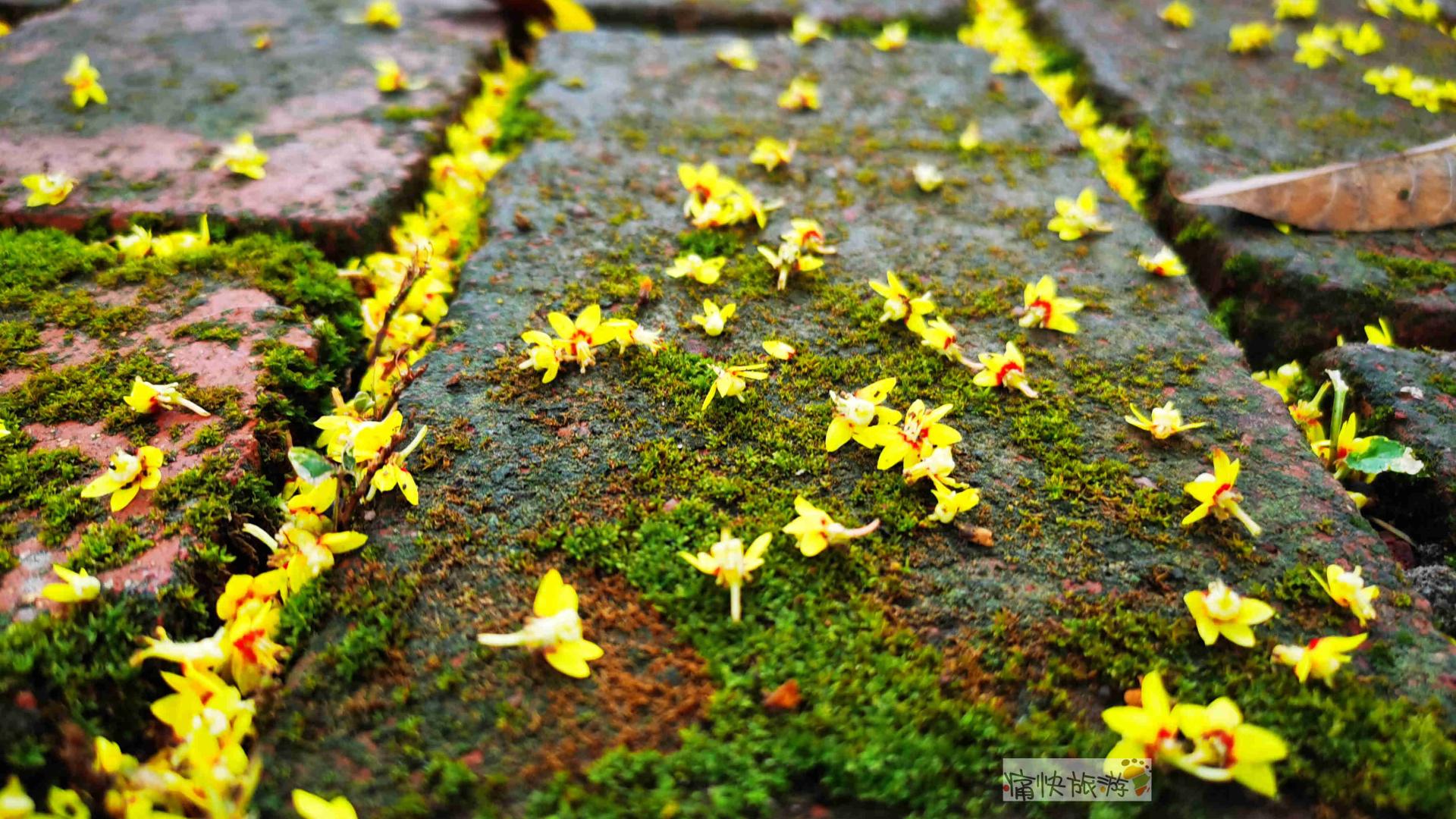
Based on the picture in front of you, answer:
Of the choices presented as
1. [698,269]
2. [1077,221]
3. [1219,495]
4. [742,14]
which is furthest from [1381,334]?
[742,14]

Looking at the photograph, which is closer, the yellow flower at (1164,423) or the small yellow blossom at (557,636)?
the small yellow blossom at (557,636)

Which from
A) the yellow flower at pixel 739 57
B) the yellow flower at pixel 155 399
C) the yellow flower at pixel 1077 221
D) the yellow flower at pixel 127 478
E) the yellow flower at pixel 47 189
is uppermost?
the yellow flower at pixel 739 57

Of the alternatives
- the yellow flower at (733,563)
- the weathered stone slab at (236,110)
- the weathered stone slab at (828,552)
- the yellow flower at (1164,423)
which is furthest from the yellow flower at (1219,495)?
the weathered stone slab at (236,110)

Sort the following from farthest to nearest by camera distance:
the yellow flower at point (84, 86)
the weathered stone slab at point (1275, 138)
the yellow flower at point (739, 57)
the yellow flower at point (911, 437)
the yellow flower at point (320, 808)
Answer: the yellow flower at point (739, 57)
the yellow flower at point (84, 86)
the weathered stone slab at point (1275, 138)
the yellow flower at point (911, 437)
the yellow flower at point (320, 808)

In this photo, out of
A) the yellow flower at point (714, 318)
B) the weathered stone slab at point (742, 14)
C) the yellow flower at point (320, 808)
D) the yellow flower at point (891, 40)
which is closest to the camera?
the yellow flower at point (320, 808)

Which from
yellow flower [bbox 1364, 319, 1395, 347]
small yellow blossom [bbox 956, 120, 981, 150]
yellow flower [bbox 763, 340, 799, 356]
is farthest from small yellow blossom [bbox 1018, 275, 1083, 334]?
small yellow blossom [bbox 956, 120, 981, 150]

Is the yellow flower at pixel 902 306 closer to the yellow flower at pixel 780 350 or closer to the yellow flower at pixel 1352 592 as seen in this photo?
the yellow flower at pixel 780 350

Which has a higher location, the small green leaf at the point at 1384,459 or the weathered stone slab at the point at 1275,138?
the weathered stone slab at the point at 1275,138
